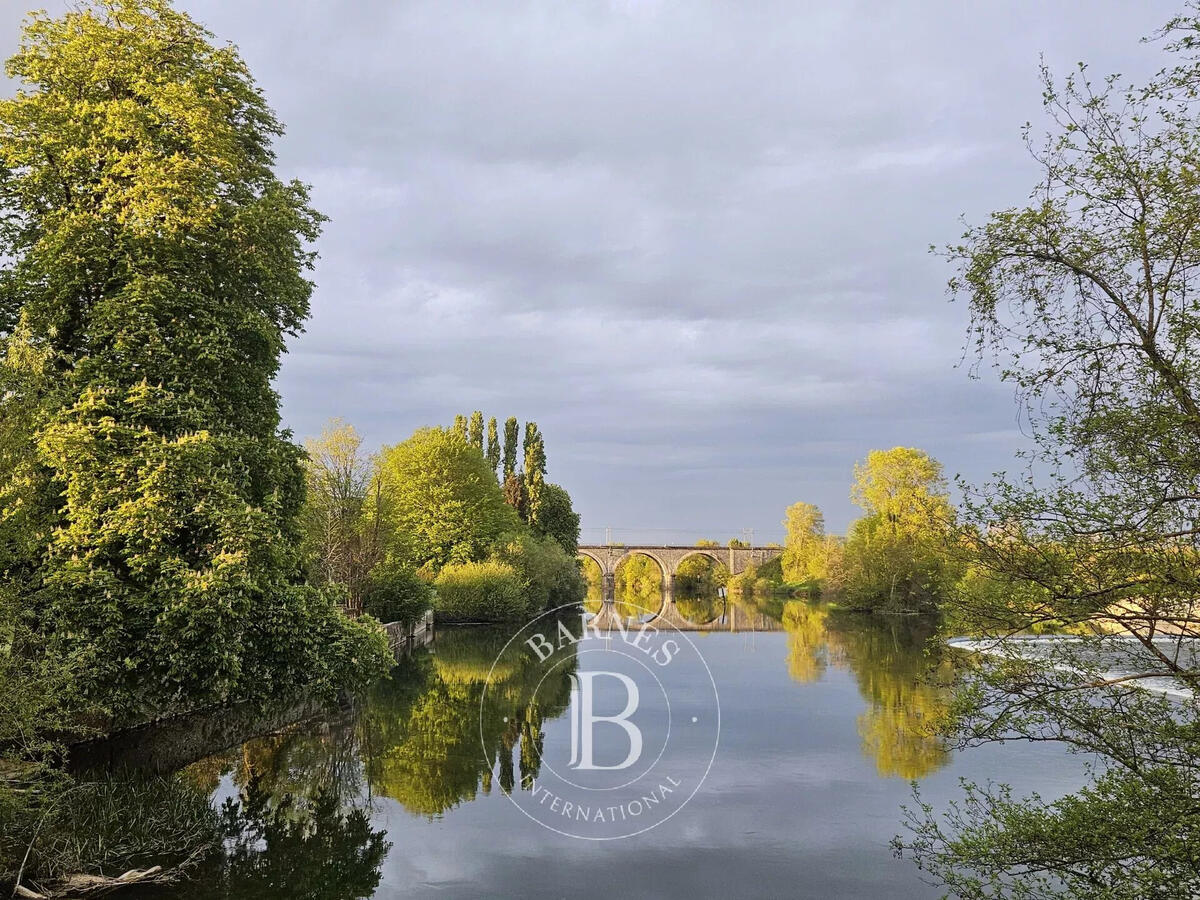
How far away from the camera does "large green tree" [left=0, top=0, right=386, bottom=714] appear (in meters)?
13.2

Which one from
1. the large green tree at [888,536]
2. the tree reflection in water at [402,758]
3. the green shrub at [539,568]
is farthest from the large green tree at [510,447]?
the tree reflection in water at [402,758]

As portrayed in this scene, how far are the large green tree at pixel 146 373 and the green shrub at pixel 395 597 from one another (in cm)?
2085

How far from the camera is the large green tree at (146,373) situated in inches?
521

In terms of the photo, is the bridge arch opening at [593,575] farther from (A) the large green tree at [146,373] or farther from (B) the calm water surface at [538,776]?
(A) the large green tree at [146,373]

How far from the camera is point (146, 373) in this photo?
14.1 metres

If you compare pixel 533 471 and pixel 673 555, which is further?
pixel 673 555

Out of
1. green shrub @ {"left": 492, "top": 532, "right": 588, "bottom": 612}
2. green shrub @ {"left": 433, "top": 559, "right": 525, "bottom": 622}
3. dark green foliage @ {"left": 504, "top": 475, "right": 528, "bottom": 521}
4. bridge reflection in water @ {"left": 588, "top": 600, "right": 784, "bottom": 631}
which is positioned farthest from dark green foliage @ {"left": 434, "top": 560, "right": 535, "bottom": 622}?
dark green foliage @ {"left": 504, "top": 475, "right": 528, "bottom": 521}

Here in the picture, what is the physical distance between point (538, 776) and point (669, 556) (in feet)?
289

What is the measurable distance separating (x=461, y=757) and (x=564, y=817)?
164 inches

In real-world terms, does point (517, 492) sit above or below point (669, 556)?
→ above

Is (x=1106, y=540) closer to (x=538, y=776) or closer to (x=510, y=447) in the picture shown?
(x=538, y=776)

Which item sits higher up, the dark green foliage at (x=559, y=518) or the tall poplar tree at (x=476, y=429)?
the tall poplar tree at (x=476, y=429)

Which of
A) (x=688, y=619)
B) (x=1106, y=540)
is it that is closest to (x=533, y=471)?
(x=688, y=619)

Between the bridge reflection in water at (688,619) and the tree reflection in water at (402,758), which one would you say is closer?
the tree reflection in water at (402,758)
